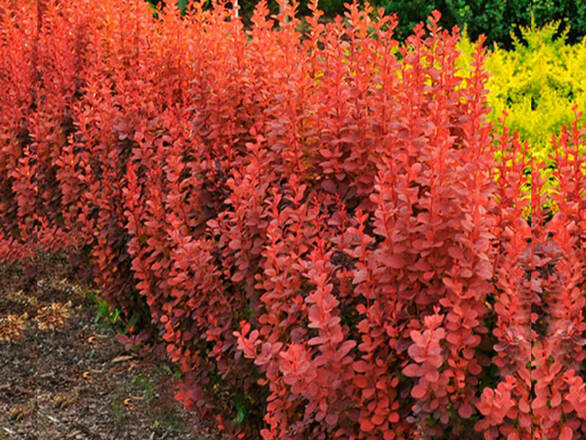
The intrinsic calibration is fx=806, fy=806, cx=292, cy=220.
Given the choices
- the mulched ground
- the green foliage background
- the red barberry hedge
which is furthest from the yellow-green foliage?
the mulched ground

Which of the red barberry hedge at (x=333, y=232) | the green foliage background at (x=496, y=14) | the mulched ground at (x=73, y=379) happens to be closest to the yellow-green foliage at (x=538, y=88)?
the red barberry hedge at (x=333, y=232)

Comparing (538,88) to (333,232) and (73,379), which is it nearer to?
(333,232)

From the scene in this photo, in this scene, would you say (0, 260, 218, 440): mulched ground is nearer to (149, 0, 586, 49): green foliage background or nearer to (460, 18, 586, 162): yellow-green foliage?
(460, 18, 586, 162): yellow-green foliage

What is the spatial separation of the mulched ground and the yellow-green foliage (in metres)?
2.36

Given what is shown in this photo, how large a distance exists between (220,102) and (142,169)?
35.6 inches

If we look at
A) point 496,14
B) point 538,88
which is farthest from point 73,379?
Answer: point 496,14

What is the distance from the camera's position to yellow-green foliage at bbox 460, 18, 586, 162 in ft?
15.3

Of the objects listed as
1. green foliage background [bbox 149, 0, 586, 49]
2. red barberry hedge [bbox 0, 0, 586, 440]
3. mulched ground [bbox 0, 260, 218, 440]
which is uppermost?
green foliage background [bbox 149, 0, 586, 49]

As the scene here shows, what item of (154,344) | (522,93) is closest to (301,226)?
(154,344)

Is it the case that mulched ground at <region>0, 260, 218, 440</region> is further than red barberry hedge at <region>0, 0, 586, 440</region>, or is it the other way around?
mulched ground at <region>0, 260, 218, 440</region>

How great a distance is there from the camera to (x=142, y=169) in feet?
14.5

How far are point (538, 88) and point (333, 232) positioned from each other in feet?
10.4

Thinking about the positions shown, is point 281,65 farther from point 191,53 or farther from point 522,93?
point 522,93

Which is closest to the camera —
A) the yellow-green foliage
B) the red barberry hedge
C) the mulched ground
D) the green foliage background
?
the red barberry hedge
